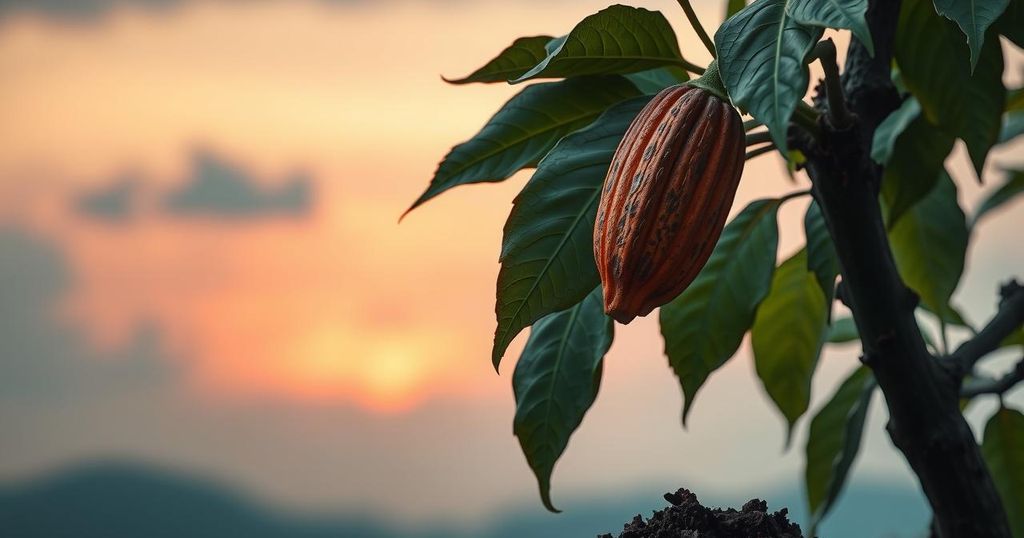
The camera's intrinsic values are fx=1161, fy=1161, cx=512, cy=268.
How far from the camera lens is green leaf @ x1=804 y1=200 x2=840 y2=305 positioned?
2.52 feet

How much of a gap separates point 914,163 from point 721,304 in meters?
0.16

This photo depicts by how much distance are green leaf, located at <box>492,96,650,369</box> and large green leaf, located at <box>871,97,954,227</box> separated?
0.25m

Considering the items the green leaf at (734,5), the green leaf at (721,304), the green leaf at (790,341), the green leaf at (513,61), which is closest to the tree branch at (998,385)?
the green leaf at (790,341)

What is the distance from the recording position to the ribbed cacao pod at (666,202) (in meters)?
0.50

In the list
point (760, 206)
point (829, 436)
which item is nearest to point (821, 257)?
point (760, 206)

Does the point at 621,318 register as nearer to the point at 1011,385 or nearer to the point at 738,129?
the point at 738,129

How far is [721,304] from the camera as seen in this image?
751mm

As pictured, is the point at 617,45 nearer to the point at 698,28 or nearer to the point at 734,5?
the point at 698,28

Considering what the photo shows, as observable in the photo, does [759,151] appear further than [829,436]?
No

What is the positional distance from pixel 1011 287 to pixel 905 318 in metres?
0.23

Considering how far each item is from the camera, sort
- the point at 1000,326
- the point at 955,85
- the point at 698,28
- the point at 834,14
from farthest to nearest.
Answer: the point at 1000,326 → the point at 955,85 → the point at 698,28 → the point at 834,14

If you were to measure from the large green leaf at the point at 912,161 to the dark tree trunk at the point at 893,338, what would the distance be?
0.08m

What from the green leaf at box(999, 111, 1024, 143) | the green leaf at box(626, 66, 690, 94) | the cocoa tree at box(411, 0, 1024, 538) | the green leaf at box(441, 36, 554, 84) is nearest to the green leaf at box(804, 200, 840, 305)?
the cocoa tree at box(411, 0, 1024, 538)

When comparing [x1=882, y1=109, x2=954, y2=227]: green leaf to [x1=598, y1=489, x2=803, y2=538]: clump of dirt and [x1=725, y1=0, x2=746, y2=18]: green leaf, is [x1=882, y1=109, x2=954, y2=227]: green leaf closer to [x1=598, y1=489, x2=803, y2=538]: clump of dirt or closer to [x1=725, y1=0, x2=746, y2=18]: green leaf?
[x1=725, y1=0, x2=746, y2=18]: green leaf
